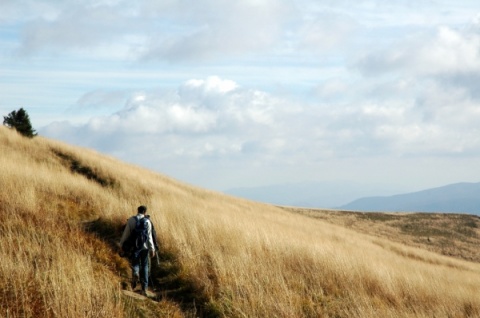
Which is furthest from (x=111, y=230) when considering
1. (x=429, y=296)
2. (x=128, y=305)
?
(x=429, y=296)

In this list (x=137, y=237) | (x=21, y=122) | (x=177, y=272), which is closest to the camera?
(x=137, y=237)

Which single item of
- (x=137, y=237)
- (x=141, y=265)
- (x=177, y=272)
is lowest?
(x=177, y=272)

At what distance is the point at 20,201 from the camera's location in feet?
38.1

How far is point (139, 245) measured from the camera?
956 centimetres

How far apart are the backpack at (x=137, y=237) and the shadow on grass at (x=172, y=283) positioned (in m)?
0.63

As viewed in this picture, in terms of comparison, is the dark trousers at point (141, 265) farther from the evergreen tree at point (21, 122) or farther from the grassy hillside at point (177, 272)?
the evergreen tree at point (21, 122)

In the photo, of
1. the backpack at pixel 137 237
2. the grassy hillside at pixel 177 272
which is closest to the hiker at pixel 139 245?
the backpack at pixel 137 237

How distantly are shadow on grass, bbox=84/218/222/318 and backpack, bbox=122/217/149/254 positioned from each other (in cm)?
63

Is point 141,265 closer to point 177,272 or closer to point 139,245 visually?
point 139,245

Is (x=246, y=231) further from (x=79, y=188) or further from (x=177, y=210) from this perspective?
(x=79, y=188)

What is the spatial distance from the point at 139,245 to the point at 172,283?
1.05 m

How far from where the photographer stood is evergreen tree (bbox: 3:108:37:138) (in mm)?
28812

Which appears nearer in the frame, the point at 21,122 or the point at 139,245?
the point at 139,245

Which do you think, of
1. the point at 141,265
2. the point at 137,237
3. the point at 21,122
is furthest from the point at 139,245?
the point at 21,122
